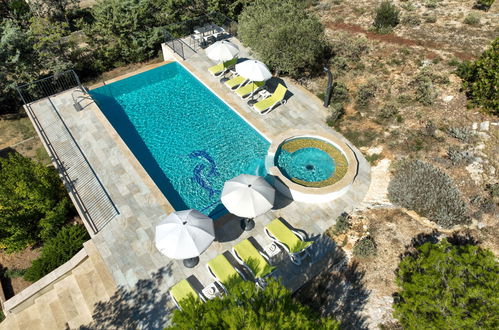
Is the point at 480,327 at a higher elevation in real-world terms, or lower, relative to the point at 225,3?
lower

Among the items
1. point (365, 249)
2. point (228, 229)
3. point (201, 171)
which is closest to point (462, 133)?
point (365, 249)

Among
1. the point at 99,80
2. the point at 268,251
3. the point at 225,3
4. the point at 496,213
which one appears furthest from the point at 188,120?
the point at 496,213

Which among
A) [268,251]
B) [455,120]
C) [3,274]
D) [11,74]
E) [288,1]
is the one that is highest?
[288,1]

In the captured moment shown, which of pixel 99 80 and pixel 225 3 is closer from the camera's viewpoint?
pixel 99 80

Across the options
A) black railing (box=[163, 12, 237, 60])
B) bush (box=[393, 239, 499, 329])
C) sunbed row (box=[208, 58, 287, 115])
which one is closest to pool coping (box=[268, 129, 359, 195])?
sunbed row (box=[208, 58, 287, 115])

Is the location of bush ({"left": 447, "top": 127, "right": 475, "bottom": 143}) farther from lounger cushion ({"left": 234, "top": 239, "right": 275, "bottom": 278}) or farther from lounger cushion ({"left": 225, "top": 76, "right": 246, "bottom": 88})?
lounger cushion ({"left": 225, "top": 76, "right": 246, "bottom": 88})

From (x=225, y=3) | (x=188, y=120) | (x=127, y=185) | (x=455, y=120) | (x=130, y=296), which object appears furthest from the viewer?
(x=225, y=3)

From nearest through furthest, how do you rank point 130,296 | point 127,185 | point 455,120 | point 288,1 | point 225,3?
point 130,296 → point 127,185 → point 455,120 → point 288,1 → point 225,3

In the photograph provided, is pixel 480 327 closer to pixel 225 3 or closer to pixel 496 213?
pixel 496 213
